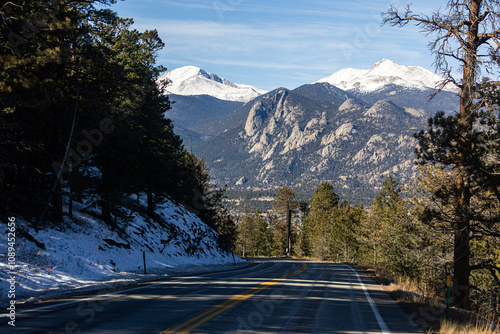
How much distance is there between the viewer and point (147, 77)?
90.2 ft

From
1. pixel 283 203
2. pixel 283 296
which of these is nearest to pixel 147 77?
pixel 283 296

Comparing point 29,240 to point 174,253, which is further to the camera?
point 174,253

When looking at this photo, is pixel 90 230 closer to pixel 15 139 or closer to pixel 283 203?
pixel 15 139

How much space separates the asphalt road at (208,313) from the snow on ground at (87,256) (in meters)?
2.17

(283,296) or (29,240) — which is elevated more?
(29,240)

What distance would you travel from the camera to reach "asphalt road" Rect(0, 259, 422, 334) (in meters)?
7.85

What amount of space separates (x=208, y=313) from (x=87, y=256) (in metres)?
10.0

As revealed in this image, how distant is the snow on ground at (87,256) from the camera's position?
42.0 ft

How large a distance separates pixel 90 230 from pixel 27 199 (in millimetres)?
4615

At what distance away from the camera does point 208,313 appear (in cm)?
930
